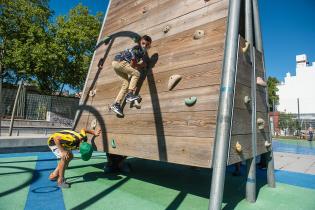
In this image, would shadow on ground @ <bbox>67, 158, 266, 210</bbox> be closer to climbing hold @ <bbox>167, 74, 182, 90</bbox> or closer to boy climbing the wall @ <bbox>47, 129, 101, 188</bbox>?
boy climbing the wall @ <bbox>47, 129, 101, 188</bbox>

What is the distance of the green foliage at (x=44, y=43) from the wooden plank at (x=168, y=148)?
73.3ft

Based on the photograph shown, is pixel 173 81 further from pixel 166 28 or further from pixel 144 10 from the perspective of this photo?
pixel 144 10

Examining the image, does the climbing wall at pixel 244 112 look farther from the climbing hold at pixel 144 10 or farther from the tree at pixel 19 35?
the tree at pixel 19 35

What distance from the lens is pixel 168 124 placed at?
4715 mm

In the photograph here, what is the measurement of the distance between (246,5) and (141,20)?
2.55 m

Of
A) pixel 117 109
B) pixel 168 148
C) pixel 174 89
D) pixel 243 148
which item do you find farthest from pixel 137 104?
pixel 243 148

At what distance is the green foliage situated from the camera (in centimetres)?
2572

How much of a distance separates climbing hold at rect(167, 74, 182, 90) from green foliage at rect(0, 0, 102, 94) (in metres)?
23.2

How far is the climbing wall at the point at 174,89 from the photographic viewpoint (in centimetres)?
419

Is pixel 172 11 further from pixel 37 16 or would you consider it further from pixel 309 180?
pixel 37 16

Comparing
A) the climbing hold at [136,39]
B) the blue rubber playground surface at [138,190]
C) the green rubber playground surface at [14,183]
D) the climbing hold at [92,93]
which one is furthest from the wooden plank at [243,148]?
the climbing hold at [92,93]

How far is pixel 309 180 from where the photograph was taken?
7.26 m

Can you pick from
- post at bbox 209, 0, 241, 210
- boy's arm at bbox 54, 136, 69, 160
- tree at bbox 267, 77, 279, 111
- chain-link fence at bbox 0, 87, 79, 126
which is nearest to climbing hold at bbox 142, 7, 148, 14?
post at bbox 209, 0, 241, 210

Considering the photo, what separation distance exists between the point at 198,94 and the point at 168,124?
829 millimetres
